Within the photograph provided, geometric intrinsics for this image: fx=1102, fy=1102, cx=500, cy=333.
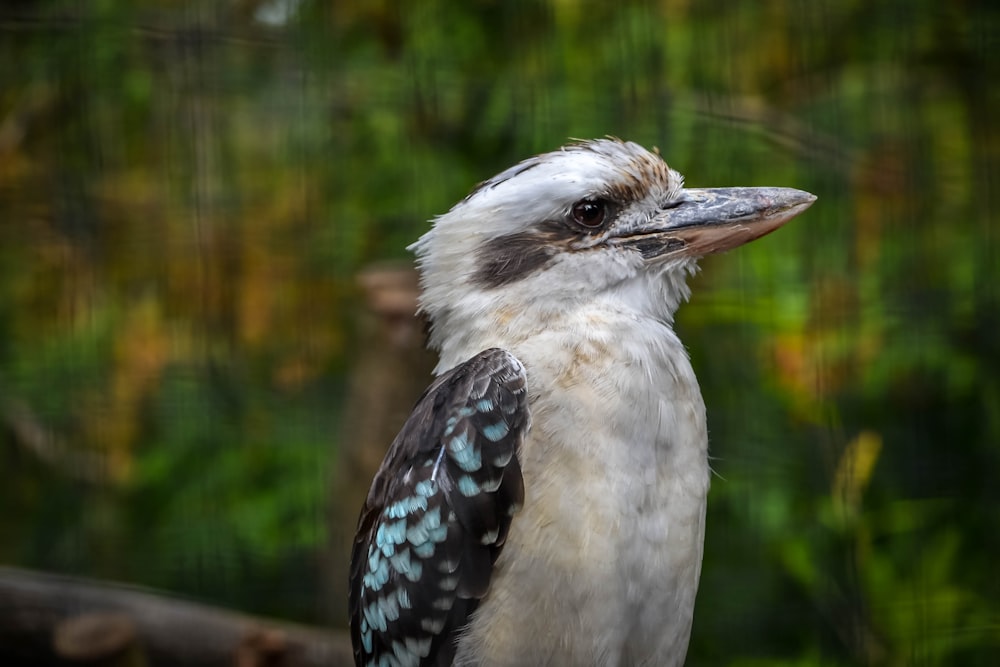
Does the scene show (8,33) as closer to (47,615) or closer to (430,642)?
(47,615)

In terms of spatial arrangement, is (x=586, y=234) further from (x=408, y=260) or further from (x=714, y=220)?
(x=408, y=260)

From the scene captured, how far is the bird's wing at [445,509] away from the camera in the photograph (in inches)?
52.7

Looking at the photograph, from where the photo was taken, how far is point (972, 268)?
2859 mm

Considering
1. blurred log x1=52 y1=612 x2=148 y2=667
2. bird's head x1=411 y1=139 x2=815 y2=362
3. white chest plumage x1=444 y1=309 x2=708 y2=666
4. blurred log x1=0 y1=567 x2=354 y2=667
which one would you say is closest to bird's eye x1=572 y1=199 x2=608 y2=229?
bird's head x1=411 y1=139 x2=815 y2=362

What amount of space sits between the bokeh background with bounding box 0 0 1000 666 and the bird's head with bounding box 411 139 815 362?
43.5 inches

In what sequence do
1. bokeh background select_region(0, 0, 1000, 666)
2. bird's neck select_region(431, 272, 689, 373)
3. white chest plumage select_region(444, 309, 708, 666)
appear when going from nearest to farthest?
white chest plumage select_region(444, 309, 708, 666) → bird's neck select_region(431, 272, 689, 373) → bokeh background select_region(0, 0, 1000, 666)

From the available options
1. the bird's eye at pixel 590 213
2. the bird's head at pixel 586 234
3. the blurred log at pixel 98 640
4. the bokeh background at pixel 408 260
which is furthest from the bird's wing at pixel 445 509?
the bokeh background at pixel 408 260

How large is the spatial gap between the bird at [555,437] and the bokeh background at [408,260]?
3.72ft

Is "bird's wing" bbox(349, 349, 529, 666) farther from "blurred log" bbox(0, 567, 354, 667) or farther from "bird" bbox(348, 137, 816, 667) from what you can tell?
"blurred log" bbox(0, 567, 354, 667)

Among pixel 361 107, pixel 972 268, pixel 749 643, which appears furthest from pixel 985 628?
pixel 361 107

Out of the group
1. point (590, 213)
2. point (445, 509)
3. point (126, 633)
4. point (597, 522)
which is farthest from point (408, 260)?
point (597, 522)

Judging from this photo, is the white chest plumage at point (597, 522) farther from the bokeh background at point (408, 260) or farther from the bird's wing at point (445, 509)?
the bokeh background at point (408, 260)

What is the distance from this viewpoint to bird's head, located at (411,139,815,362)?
4.84ft

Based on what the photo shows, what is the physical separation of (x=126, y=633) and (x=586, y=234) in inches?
50.2
